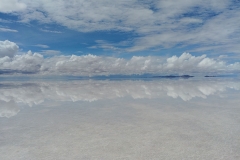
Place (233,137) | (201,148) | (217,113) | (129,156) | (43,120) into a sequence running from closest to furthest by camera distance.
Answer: (129,156)
(201,148)
(233,137)
(43,120)
(217,113)

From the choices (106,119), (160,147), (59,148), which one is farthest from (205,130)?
(59,148)

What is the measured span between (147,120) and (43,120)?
5.55 meters

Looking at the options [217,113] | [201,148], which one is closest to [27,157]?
[201,148]

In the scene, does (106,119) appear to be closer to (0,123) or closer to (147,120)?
(147,120)

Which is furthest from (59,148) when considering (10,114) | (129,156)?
(10,114)

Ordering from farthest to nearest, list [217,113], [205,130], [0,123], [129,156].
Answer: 1. [217,113]
2. [0,123]
3. [205,130]
4. [129,156]

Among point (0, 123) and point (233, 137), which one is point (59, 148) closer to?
point (0, 123)

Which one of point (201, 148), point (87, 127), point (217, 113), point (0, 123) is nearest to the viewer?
point (201, 148)

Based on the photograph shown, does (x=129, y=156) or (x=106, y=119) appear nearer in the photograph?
(x=129, y=156)

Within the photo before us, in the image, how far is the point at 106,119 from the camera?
10391mm

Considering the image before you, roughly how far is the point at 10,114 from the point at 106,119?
6.07 metres

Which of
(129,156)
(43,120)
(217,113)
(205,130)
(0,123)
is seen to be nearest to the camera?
(129,156)

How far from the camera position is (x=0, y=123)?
9.57 m

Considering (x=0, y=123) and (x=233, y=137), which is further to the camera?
(x=0, y=123)
